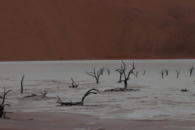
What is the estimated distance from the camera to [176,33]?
5738 centimetres

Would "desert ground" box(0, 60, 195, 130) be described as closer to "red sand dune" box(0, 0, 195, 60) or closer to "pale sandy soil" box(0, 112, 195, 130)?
"pale sandy soil" box(0, 112, 195, 130)

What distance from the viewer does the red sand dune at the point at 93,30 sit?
178ft

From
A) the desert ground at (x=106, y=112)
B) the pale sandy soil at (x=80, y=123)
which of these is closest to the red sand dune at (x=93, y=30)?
the desert ground at (x=106, y=112)

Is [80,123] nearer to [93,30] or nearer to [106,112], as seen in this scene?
[106,112]

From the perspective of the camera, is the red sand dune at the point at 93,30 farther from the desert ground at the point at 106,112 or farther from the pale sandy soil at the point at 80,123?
the pale sandy soil at the point at 80,123

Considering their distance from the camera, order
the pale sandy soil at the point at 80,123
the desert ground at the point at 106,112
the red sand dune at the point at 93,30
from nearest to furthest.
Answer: the pale sandy soil at the point at 80,123
the desert ground at the point at 106,112
the red sand dune at the point at 93,30

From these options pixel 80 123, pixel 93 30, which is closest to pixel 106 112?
pixel 80 123

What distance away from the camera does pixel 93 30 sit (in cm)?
5850

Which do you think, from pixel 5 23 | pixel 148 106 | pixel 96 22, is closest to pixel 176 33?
pixel 96 22

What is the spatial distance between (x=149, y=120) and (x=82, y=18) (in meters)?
51.8

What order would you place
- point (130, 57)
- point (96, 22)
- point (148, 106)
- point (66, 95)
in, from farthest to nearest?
point (96, 22)
point (130, 57)
point (66, 95)
point (148, 106)

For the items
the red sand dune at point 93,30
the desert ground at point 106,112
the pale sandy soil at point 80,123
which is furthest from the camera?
the red sand dune at point 93,30

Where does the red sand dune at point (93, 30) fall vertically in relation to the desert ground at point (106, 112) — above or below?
above

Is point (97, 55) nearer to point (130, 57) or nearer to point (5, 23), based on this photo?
point (130, 57)
